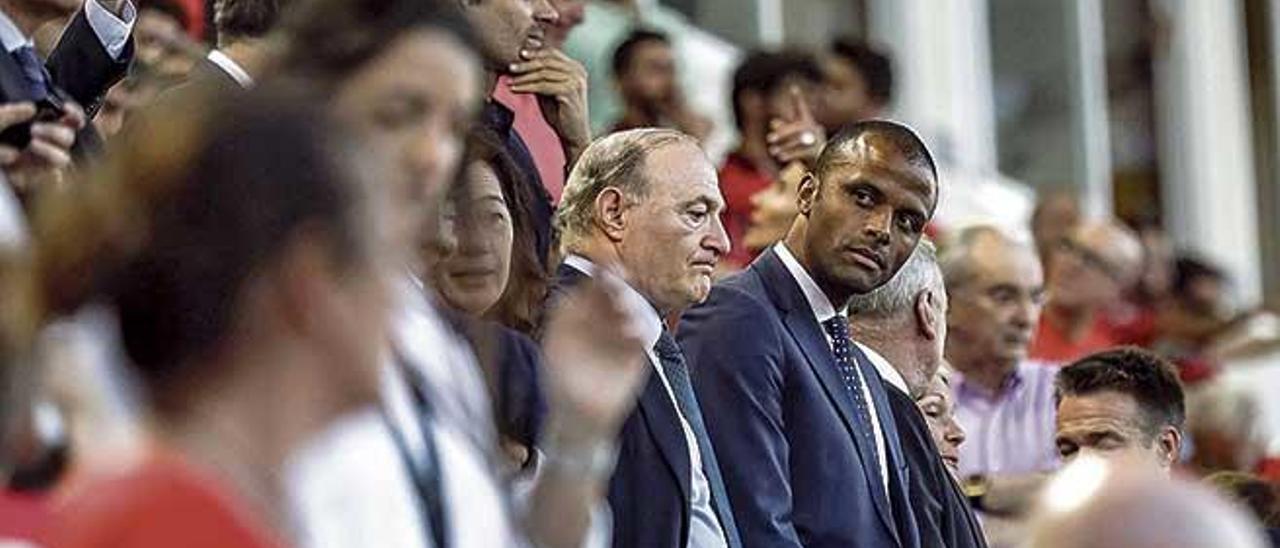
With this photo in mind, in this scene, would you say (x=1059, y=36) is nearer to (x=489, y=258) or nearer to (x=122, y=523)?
(x=489, y=258)

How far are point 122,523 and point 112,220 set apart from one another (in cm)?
33

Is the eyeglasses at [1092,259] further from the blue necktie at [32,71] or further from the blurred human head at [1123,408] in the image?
the blue necktie at [32,71]

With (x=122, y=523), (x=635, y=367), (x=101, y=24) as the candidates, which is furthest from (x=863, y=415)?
(x=122, y=523)

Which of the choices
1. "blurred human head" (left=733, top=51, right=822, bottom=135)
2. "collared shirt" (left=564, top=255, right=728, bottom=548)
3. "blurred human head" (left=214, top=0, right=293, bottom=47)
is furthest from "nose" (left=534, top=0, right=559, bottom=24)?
"blurred human head" (left=733, top=51, right=822, bottom=135)

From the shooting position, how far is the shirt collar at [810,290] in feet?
21.4

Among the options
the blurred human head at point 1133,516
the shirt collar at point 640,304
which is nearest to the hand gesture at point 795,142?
the shirt collar at point 640,304

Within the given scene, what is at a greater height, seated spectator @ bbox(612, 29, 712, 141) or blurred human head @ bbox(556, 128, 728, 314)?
blurred human head @ bbox(556, 128, 728, 314)

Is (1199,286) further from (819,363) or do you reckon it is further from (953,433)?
(819,363)

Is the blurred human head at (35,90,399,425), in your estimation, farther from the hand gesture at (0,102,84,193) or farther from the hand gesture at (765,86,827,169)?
the hand gesture at (765,86,827,169)

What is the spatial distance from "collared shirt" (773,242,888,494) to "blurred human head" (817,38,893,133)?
3445 mm

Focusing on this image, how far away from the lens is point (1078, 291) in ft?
34.6

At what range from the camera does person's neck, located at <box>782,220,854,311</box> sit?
21.4 feet

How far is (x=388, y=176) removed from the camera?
2.89 m

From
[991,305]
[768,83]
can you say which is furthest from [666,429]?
[768,83]
